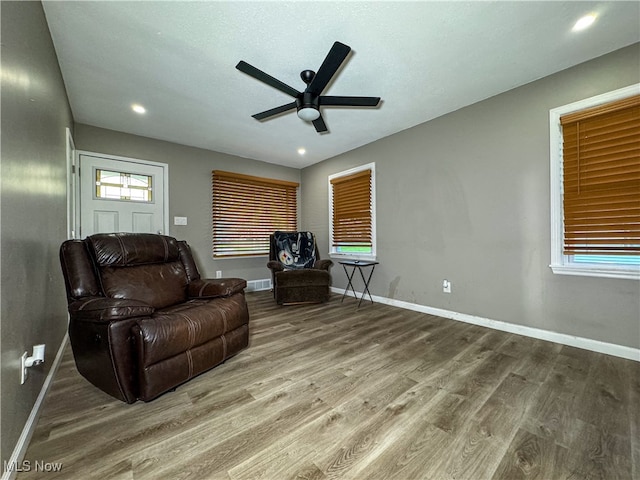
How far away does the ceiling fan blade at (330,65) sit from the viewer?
5.14 ft

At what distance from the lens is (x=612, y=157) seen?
2004 mm

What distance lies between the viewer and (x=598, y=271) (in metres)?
2.04

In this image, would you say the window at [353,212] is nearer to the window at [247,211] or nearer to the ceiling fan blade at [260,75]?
the window at [247,211]

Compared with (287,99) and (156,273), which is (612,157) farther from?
(156,273)

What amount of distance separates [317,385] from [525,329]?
7.04 ft

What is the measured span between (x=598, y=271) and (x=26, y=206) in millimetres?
3896

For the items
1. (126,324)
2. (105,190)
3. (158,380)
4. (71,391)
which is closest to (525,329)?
(158,380)

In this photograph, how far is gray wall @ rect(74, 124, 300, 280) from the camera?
11.0 ft

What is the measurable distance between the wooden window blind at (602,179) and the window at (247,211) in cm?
396

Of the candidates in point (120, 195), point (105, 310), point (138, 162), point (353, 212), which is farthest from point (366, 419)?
point (138, 162)

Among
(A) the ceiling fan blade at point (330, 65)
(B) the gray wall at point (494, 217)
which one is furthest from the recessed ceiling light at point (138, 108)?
(B) the gray wall at point (494, 217)

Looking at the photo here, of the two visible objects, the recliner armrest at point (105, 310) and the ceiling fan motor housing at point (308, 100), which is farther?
the ceiling fan motor housing at point (308, 100)

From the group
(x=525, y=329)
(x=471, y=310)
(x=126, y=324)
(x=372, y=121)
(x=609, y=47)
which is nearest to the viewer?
(x=126, y=324)

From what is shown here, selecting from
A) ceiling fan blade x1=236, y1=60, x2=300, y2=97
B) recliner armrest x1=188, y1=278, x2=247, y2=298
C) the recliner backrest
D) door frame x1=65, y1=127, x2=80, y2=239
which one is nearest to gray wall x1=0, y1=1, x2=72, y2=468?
the recliner backrest
